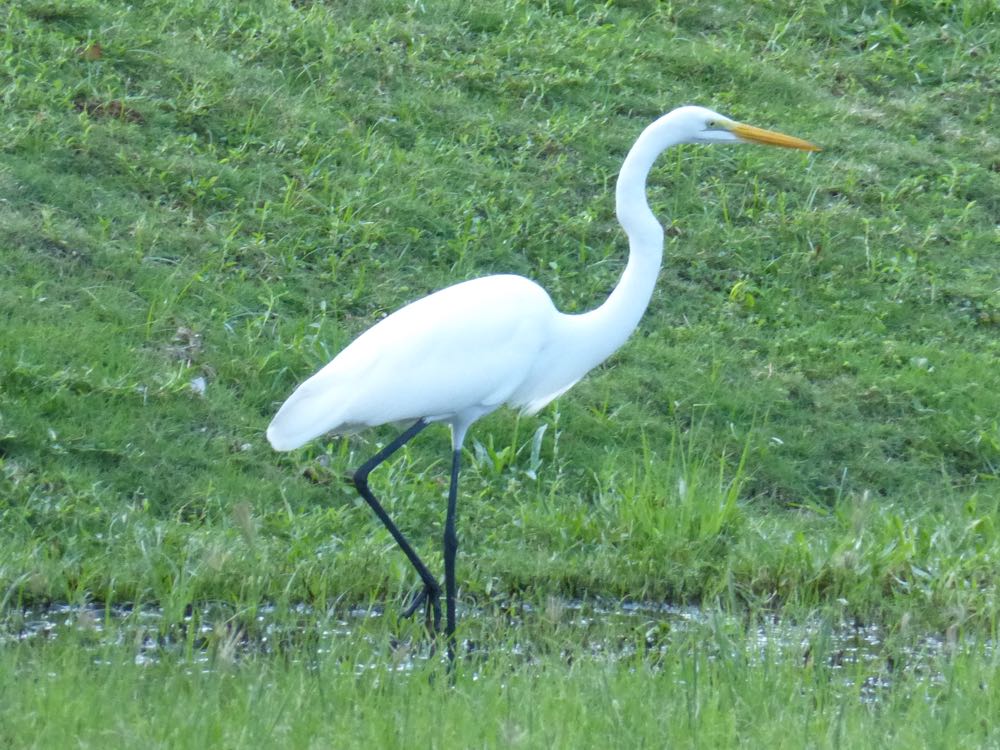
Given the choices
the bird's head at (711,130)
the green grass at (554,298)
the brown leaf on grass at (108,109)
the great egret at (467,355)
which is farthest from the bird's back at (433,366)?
the brown leaf on grass at (108,109)

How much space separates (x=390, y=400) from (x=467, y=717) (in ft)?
5.80

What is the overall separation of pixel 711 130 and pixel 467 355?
1.26 m

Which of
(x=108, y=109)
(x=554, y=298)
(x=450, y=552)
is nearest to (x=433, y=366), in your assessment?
(x=450, y=552)

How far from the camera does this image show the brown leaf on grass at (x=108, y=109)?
25.0ft

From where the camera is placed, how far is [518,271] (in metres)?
7.43

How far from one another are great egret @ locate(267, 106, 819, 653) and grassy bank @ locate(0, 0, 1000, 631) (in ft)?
1.35

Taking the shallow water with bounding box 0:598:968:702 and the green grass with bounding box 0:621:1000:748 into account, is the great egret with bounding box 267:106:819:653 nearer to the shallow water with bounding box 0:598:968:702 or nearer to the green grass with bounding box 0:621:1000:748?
the shallow water with bounding box 0:598:968:702

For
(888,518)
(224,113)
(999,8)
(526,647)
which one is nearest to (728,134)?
(888,518)

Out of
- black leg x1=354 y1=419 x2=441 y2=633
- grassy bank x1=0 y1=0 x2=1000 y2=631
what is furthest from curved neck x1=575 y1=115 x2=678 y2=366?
black leg x1=354 y1=419 x2=441 y2=633

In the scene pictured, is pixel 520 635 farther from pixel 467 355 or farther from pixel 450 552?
pixel 467 355

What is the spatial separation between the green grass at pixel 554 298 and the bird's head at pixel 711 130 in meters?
1.15

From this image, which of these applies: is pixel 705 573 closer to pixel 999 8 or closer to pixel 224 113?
pixel 224 113

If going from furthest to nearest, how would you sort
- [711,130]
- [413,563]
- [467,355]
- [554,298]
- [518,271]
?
[518,271] → [554,298] → [711,130] → [467,355] → [413,563]

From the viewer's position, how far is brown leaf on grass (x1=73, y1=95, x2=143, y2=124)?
7621 millimetres
